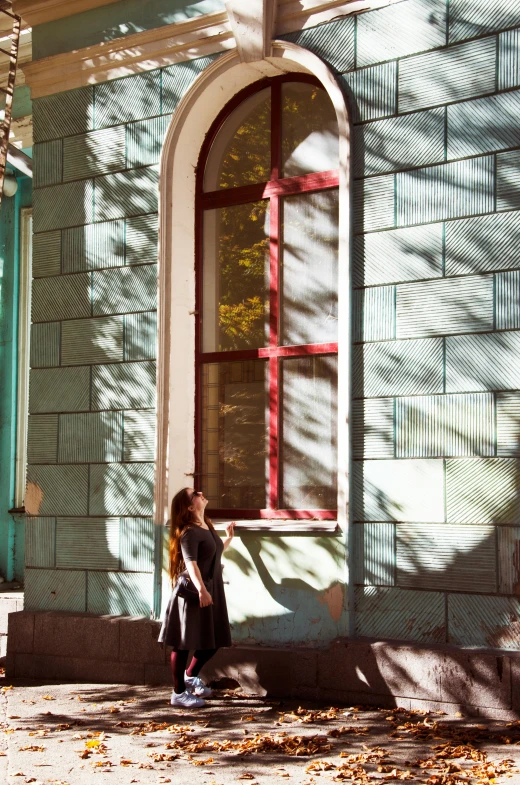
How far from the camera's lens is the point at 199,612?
23.7ft

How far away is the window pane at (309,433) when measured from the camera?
313 inches

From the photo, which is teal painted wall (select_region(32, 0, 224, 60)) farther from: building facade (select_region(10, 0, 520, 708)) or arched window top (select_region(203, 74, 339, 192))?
arched window top (select_region(203, 74, 339, 192))

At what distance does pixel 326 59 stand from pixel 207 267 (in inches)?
80.6

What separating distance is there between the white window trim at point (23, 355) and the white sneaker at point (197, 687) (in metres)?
5.17

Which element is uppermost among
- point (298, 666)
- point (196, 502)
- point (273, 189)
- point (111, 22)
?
point (111, 22)

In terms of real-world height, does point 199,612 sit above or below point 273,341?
below

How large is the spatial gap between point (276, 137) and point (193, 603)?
3888mm

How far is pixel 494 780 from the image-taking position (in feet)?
17.2

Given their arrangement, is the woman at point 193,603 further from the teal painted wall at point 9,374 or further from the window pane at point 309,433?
the teal painted wall at point 9,374

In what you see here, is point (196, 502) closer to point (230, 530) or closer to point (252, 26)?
point (230, 530)

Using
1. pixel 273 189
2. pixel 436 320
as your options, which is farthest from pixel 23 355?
pixel 436 320

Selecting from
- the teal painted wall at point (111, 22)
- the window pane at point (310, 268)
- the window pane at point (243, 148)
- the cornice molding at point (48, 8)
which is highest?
the cornice molding at point (48, 8)

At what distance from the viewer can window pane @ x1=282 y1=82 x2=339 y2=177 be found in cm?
816

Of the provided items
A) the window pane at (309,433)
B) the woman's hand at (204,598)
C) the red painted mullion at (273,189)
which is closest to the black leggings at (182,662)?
the woman's hand at (204,598)
